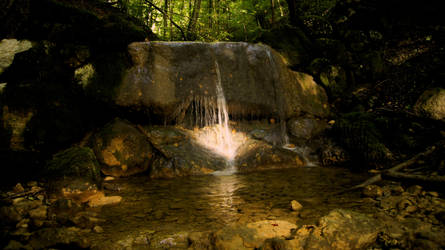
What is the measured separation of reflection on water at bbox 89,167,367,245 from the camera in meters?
2.77

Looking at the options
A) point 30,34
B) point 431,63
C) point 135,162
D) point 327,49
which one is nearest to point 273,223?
point 135,162

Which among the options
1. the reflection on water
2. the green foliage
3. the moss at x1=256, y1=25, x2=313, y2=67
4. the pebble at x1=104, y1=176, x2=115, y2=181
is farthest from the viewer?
the green foliage

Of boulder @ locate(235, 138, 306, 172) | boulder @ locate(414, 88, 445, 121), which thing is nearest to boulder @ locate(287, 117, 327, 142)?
boulder @ locate(235, 138, 306, 172)

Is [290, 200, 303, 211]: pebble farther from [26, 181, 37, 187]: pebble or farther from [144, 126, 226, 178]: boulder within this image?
[26, 181, 37, 187]: pebble

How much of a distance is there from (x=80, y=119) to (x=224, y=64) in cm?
413

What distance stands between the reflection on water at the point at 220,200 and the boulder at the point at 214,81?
2.35 m

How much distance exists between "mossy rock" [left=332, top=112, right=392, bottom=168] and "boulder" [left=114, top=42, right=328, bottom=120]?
1.70 meters

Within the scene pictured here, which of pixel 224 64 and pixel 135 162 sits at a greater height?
pixel 224 64

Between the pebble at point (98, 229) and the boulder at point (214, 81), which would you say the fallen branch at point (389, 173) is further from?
the boulder at point (214, 81)

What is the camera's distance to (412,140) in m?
5.07

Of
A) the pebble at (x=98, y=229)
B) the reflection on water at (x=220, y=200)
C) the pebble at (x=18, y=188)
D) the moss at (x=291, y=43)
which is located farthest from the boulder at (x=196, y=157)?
the moss at (x=291, y=43)

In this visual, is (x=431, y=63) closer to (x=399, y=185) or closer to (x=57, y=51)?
(x=399, y=185)

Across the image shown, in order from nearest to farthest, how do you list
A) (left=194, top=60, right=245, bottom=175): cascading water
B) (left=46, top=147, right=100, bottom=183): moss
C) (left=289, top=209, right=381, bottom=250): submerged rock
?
(left=289, top=209, right=381, bottom=250): submerged rock → (left=46, top=147, right=100, bottom=183): moss → (left=194, top=60, right=245, bottom=175): cascading water

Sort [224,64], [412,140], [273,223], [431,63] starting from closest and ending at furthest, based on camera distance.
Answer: [273,223], [412,140], [431,63], [224,64]
